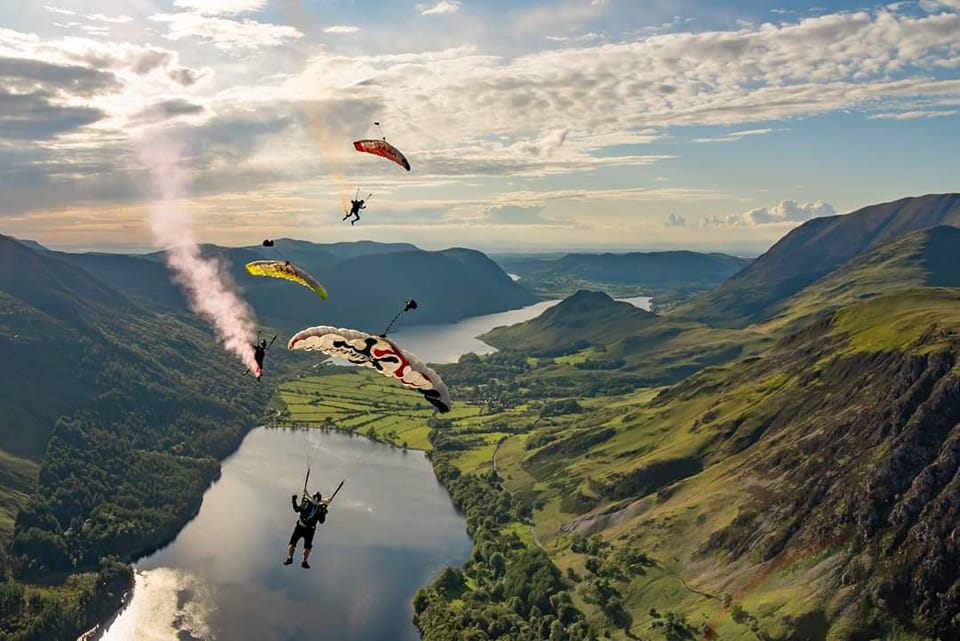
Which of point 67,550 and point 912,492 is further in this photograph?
point 67,550

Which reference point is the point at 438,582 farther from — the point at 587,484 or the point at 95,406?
the point at 95,406

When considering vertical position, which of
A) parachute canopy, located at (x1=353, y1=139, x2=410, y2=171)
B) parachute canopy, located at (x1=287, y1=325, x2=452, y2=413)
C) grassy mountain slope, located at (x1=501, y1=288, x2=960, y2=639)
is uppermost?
parachute canopy, located at (x1=353, y1=139, x2=410, y2=171)

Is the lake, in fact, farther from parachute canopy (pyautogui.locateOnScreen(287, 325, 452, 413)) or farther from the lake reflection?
parachute canopy (pyautogui.locateOnScreen(287, 325, 452, 413))

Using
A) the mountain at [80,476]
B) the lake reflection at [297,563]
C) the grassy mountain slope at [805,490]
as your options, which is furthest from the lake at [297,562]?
the grassy mountain slope at [805,490]

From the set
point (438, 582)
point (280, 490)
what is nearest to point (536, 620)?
point (438, 582)

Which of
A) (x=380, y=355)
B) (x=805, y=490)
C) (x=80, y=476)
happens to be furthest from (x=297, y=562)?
(x=380, y=355)

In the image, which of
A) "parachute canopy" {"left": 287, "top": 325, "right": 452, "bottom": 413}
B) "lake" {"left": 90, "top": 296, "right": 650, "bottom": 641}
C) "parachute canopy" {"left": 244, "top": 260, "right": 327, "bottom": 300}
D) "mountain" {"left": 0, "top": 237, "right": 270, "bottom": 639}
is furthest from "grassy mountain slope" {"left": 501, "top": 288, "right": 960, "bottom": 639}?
"mountain" {"left": 0, "top": 237, "right": 270, "bottom": 639}

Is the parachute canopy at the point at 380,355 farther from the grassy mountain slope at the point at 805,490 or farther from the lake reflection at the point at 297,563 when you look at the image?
the lake reflection at the point at 297,563
